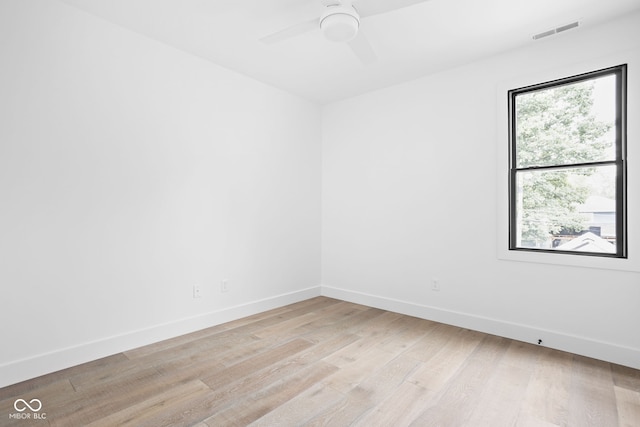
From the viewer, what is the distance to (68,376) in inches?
88.9

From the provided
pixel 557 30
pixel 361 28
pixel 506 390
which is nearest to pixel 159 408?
pixel 506 390

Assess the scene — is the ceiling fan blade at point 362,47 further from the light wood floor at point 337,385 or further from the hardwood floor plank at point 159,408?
the hardwood floor plank at point 159,408

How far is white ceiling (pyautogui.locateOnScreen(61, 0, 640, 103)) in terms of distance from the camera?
237 centimetres

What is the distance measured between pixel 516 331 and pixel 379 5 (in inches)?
115

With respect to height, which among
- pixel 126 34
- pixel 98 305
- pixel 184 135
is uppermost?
pixel 126 34

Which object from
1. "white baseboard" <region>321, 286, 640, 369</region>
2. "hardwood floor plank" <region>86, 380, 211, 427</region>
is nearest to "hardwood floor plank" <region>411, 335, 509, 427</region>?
"white baseboard" <region>321, 286, 640, 369</region>

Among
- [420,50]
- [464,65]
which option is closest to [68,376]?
[420,50]

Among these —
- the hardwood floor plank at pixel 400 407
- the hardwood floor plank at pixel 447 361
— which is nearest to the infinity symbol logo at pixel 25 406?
the hardwood floor plank at pixel 400 407

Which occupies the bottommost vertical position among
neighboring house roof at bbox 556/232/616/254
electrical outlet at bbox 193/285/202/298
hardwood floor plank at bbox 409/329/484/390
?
hardwood floor plank at bbox 409/329/484/390

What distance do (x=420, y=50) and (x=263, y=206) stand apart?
232 centimetres

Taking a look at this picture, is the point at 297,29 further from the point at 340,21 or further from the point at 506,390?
the point at 506,390

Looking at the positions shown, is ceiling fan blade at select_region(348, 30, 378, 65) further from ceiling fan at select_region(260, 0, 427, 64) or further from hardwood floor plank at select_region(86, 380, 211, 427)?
hardwood floor plank at select_region(86, 380, 211, 427)

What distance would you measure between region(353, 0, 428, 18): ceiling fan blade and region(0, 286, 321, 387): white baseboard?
9.80 feet

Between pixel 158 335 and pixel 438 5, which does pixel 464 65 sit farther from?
pixel 158 335
